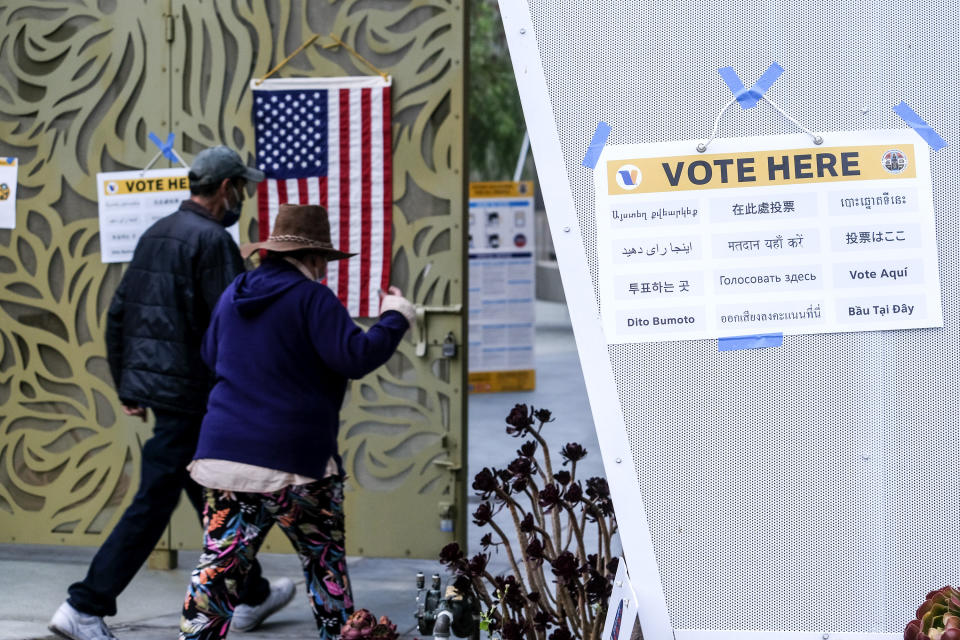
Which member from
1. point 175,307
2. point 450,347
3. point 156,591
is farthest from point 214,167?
point 156,591

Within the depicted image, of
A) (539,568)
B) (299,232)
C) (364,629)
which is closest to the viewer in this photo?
(364,629)

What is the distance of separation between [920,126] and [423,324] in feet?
11.5

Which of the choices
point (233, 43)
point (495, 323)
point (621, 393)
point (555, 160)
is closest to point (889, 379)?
point (621, 393)

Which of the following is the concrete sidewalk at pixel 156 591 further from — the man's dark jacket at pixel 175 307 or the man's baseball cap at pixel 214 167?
Answer: the man's baseball cap at pixel 214 167

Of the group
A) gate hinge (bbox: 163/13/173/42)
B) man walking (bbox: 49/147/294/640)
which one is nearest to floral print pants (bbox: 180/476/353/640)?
man walking (bbox: 49/147/294/640)

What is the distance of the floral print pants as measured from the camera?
3771 millimetres

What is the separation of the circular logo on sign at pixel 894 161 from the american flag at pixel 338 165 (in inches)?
139

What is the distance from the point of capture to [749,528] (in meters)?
2.38

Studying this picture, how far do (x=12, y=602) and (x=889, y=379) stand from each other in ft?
14.1

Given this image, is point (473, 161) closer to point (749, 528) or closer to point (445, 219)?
point (445, 219)

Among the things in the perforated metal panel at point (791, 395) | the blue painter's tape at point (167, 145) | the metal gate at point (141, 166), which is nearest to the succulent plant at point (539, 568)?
the perforated metal panel at point (791, 395)

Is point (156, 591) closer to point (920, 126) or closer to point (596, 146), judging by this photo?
point (596, 146)

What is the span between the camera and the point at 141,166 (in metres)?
5.96

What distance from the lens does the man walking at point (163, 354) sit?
4703 mm
